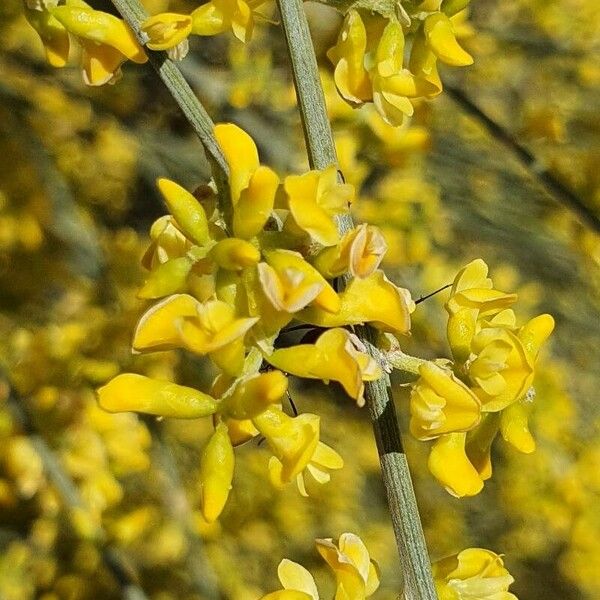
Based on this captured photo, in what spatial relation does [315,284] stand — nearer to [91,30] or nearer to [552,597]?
[91,30]

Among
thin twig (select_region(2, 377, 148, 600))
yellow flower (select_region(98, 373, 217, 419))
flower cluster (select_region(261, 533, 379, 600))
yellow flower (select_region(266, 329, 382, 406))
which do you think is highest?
yellow flower (select_region(266, 329, 382, 406))

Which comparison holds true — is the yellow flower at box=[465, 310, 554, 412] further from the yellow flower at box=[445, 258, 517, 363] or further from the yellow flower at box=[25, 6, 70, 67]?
the yellow flower at box=[25, 6, 70, 67]

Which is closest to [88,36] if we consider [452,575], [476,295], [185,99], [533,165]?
[185,99]

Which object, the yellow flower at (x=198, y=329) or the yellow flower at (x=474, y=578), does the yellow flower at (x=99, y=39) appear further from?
the yellow flower at (x=474, y=578)

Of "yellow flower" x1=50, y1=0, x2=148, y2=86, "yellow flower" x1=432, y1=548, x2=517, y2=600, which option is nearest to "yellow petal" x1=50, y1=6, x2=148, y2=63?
"yellow flower" x1=50, y1=0, x2=148, y2=86

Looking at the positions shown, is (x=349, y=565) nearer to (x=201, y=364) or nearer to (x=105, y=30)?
(x=105, y=30)

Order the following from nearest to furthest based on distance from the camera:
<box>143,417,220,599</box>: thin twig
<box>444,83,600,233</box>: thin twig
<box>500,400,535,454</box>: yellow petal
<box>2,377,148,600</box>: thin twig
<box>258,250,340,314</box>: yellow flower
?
<box>258,250,340,314</box>: yellow flower
<box>500,400,535,454</box>: yellow petal
<box>444,83,600,233</box>: thin twig
<box>2,377,148,600</box>: thin twig
<box>143,417,220,599</box>: thin twig
